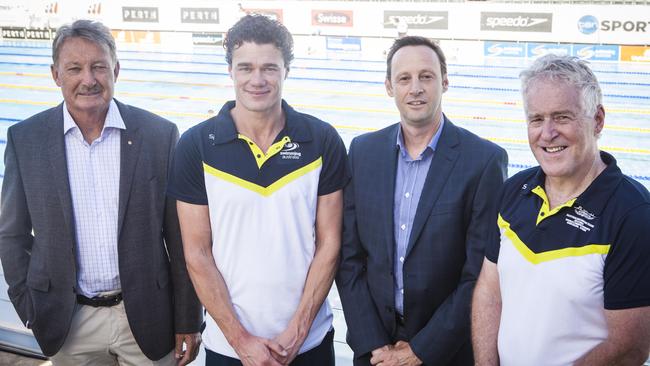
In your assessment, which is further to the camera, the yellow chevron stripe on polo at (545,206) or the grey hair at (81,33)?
the grey hair at (81,33)

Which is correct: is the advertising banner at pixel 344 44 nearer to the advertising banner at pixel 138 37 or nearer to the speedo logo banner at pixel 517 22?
the speedo logo banner at pixel 517 22

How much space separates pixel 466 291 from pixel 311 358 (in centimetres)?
56

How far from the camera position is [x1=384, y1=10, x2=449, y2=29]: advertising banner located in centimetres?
1566

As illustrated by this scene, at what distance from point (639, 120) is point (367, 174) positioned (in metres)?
8.41

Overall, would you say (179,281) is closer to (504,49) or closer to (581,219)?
(581,219)

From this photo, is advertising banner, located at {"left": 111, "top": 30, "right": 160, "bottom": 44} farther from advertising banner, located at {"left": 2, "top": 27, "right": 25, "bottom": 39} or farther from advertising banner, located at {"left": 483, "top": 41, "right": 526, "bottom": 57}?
advertising banner, located at {"left": 483, "top": 41, "right": 526, "bottom": 57}

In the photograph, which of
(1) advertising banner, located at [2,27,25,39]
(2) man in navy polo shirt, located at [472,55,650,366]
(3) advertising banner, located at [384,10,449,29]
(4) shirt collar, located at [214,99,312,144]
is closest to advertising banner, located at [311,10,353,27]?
(3) advertising banner, located at [384,10,449,29]

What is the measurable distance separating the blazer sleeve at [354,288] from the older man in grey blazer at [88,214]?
1.90ft

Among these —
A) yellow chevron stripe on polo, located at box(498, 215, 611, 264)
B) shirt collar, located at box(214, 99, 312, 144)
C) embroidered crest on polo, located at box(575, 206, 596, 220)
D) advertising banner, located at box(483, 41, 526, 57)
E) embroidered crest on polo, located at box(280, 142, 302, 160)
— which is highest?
advertising banner, located at box(483, 41, 526, 57)

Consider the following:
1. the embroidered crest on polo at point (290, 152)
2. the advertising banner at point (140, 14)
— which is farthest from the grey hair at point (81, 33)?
the advertising banner at point (140, 14)

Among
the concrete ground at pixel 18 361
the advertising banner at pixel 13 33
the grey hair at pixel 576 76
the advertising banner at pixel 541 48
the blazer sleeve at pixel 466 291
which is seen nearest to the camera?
the grey hair at pixel 576 76

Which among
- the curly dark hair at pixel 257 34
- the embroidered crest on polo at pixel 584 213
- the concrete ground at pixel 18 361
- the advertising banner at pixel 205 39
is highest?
the advertising banner at pixel 205 39

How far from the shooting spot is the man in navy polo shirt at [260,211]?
2.00 meters

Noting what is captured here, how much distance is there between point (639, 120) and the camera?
9.23 meters
